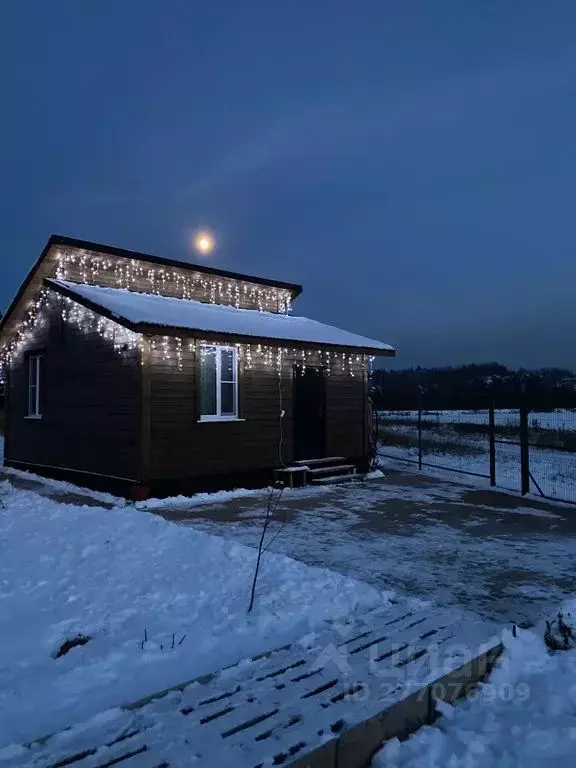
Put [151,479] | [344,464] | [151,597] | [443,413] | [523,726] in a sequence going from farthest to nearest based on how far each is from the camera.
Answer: [443,413] < [344,464] < [151,479] < [151,597] < [523,726]

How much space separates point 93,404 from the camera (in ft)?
37.2

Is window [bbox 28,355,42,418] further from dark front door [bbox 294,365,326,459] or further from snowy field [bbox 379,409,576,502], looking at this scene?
snowy field [bbox 379,409,576,502]

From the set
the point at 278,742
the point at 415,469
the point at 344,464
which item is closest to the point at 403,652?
the point at 278,742

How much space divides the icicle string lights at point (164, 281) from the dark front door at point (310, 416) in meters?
3.28

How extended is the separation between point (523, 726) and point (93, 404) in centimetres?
975

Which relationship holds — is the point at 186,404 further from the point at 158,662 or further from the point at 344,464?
the point at 158,662

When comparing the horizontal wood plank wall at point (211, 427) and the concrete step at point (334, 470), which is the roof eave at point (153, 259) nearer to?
the horizontal wood plank wall at point (211, 427)

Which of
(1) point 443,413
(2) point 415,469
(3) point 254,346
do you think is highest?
(3) point 254,346

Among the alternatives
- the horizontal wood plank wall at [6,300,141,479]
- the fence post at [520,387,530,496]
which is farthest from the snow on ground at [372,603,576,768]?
the horizontal wood plank wall at [6,300,141,479]

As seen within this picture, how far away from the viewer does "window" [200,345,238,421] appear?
11.2 metres

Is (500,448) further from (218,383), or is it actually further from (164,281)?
(164,281)

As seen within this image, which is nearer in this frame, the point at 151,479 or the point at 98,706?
the point at 98,706

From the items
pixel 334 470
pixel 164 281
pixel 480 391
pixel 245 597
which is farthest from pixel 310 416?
pixel 245 597

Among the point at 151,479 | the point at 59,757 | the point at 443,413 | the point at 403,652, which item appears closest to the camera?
the point at 59,757
